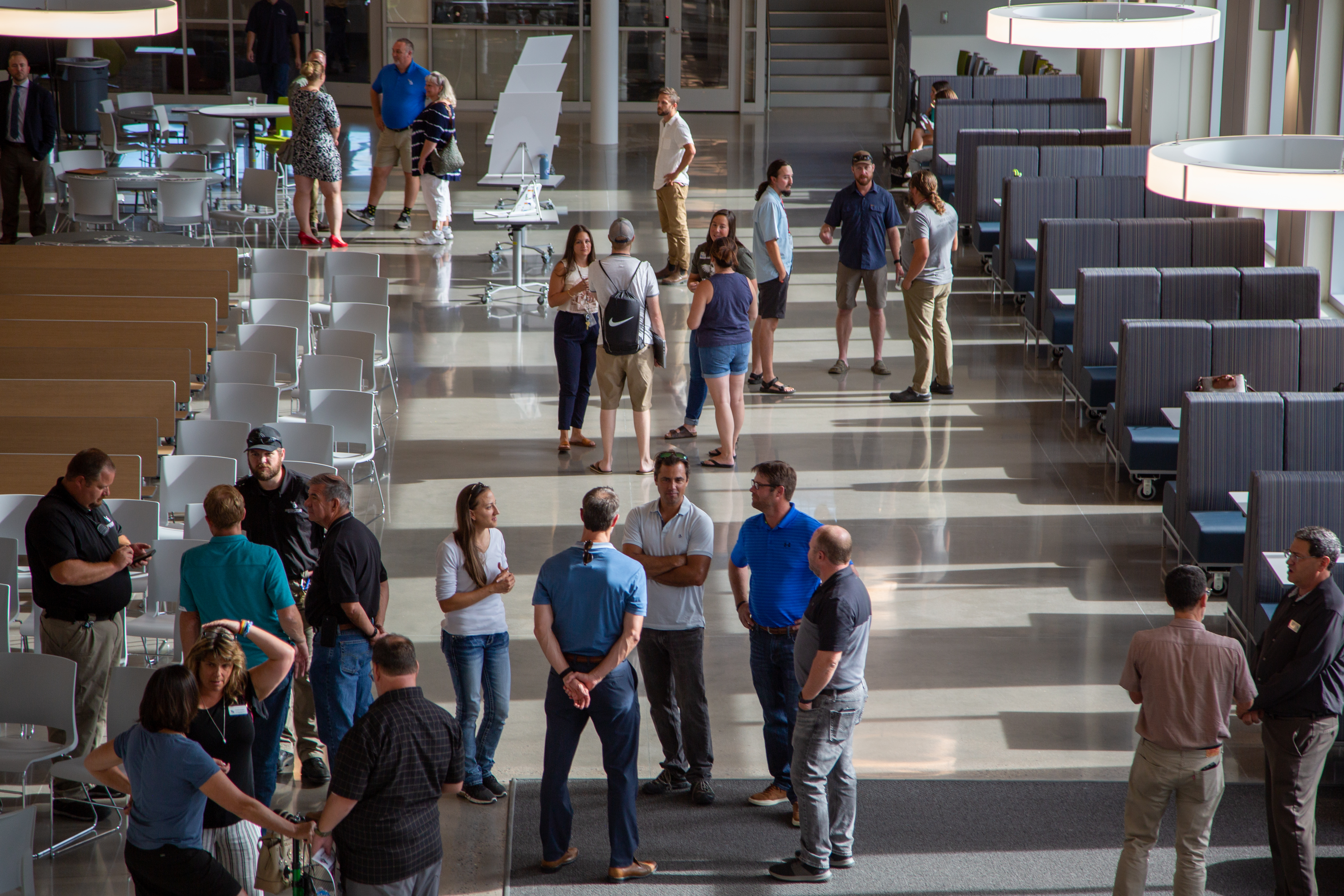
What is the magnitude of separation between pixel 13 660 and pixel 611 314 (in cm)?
409

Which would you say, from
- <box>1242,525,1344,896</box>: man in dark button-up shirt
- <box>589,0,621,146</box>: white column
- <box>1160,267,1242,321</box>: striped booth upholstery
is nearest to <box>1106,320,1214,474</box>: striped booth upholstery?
<box>1160,267,1242,321</box>: striped booth upholstery

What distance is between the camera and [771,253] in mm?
9891

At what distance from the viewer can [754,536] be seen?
5312 millimetres

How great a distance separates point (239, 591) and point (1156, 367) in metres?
5.86

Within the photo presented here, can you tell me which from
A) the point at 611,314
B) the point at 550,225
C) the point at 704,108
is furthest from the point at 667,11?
the point at 611,314

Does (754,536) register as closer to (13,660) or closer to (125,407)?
(13,660)

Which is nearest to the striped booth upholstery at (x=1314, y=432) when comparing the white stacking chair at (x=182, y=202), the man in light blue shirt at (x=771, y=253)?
the man in light blue shirt at (x=771, y=253)

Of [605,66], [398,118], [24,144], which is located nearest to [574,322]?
[398,118]

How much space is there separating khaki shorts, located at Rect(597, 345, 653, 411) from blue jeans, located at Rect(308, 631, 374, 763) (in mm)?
3528

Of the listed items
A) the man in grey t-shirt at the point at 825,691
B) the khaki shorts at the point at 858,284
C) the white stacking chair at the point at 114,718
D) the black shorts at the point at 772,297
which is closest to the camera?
the man in grey t-shirt at the point at 825,691

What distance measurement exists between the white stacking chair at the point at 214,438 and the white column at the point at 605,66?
46.1ft

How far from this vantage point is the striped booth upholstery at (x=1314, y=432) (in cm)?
743

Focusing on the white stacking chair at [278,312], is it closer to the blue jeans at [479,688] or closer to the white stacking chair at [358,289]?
the white stacking chair at [358,289]

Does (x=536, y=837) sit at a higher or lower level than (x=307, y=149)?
lower
